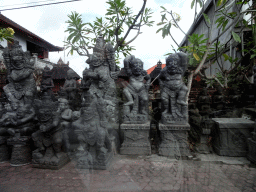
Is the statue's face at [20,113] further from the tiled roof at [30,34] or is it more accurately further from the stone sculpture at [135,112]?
the stone sculpture at [135,112]

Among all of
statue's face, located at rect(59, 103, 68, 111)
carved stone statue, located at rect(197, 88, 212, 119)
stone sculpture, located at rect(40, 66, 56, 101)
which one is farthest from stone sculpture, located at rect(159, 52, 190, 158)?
stone sculpture, located at rect(40, 66, 56, 101)

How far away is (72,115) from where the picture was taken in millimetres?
3535

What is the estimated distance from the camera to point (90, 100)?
3.02 m

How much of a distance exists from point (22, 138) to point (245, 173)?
3.75 m

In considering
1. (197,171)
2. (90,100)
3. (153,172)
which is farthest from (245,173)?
(90,100)

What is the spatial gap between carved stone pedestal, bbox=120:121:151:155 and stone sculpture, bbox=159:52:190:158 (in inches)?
10.9

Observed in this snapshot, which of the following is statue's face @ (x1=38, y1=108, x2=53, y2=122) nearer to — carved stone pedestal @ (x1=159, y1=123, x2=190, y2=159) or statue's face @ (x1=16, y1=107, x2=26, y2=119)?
statue's face @ (x1=16, y1=107, x2=26, y2=119)

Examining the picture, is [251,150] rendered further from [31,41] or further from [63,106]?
[31,41]

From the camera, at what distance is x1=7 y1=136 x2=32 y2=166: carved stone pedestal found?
328cm

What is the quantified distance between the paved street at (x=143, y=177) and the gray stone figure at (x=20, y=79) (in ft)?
4.22

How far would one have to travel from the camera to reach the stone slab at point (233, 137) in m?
3.42

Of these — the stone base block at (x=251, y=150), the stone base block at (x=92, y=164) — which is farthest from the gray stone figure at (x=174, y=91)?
the stone base block at (x=92, y=164)

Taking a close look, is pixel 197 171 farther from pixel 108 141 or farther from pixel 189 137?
pixel 108 141

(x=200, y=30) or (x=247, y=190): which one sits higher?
(x=200, y=30)
